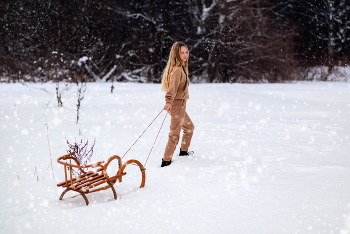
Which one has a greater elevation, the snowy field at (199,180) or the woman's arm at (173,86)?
the woman's arm at (173,86)

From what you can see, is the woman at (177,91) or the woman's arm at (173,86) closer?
the woman's arm at (173,86)

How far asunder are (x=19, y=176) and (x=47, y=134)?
2.11 metres

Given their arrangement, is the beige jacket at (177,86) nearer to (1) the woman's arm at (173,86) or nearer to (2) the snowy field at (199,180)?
(1) the woman's arm at (173,86)

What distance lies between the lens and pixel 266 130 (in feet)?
21.2

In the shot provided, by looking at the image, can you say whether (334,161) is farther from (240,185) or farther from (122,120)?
(122,120)

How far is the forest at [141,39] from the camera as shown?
19625 mm

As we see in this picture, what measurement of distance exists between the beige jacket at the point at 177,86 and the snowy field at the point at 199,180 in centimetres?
90

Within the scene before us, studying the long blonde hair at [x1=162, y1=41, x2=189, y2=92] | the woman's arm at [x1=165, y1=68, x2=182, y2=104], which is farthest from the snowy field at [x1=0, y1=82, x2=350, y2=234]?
the long blonde hair at [x1=162, y1=41, x2=189, y2=92]

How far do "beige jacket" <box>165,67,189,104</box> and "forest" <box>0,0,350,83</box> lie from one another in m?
15.9

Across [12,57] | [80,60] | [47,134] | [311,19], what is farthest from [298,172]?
[311,19]

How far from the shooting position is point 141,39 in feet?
69.4

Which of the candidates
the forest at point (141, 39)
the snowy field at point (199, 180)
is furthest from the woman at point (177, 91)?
the forest at point (141, 39)

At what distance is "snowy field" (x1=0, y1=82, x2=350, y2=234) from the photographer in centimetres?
270

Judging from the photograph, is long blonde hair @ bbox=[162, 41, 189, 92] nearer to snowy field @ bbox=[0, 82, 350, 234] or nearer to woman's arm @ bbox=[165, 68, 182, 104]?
woman's arm @ bbox=[165, 68, 182, 104]
